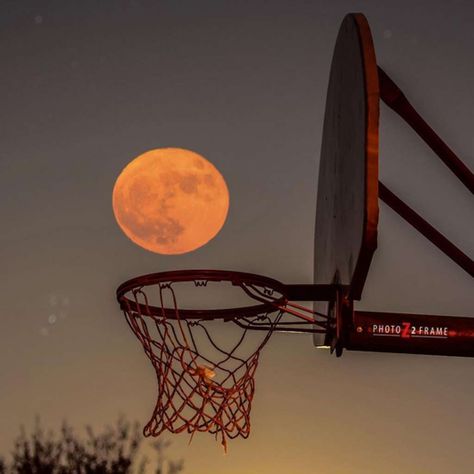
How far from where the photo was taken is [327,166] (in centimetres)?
385

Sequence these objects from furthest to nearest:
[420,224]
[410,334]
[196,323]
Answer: [420,224]
[196,323]
[410,334]

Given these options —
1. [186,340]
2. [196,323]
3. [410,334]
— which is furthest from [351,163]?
[196,323]

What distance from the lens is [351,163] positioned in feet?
9.47

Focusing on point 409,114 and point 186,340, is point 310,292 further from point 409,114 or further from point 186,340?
point 409,114

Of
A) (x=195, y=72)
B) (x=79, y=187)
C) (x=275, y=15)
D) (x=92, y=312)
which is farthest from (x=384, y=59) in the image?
(x=92, y=312)

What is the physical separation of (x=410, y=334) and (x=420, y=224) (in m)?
1.12

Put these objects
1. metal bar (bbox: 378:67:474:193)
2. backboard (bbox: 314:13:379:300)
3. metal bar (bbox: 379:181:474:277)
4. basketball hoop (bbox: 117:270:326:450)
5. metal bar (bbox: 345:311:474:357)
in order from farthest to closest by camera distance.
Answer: metal bar (bbox: 379:181:474:277), metal bar (bbox: 378:67:474:193), basketball hoop (bbox: 117:270:326:450), metal bar (bbox: 345:311:474:357), backboard (bbox: 314:13:379:300)

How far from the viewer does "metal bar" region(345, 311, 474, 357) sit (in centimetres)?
314

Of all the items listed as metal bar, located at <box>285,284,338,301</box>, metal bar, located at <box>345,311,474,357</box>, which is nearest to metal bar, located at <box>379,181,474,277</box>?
metal bar, located at <box>285,284,338,301</box>

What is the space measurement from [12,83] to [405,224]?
332 centimetres

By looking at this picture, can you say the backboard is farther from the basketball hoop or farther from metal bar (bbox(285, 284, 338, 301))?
the basketball hoop

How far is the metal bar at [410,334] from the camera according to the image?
3.14 m

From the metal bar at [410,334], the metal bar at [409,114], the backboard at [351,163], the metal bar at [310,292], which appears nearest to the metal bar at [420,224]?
the backboard at [351,163]

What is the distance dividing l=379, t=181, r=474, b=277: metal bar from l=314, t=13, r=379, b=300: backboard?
Result: 37 cm
